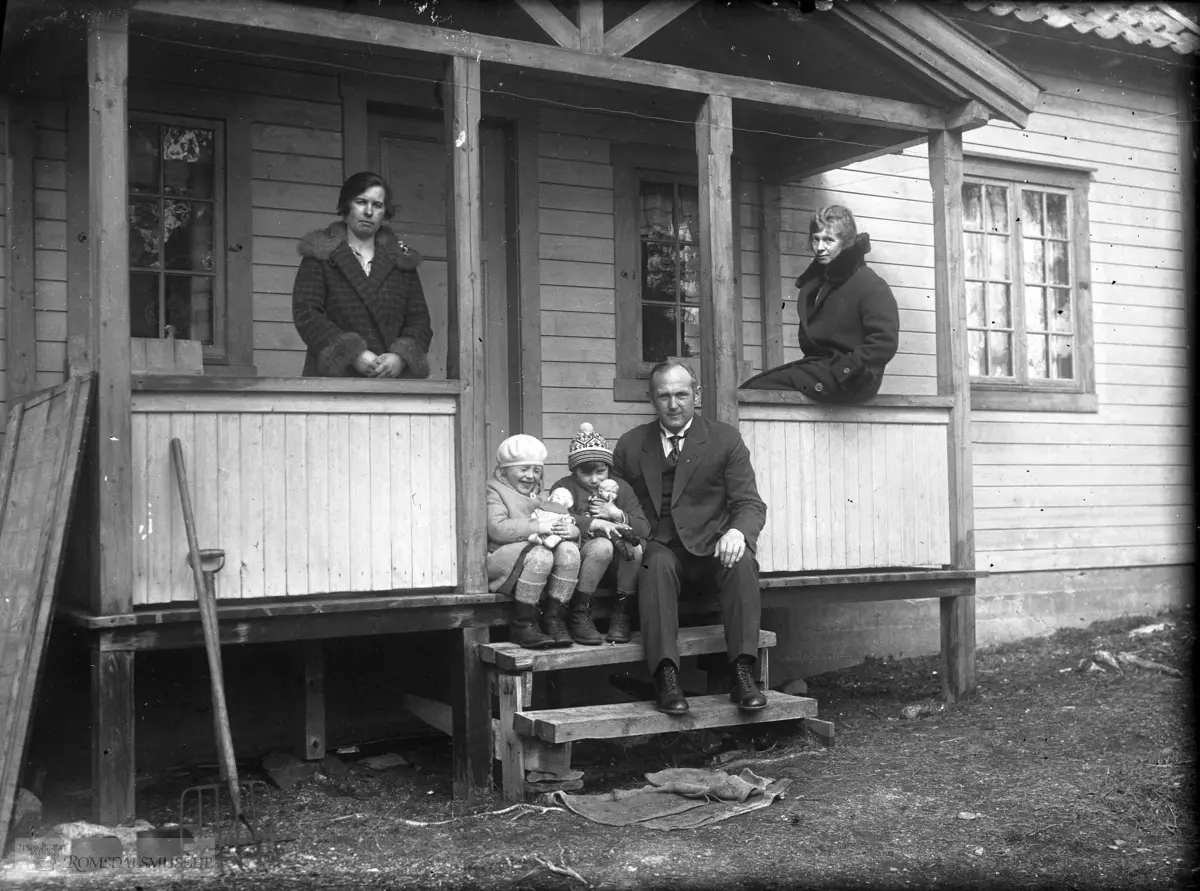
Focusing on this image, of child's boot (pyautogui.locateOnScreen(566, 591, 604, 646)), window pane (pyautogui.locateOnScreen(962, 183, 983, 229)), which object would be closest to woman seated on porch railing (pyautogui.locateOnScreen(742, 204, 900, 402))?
child's boot (pyautogui.locateOnScreen(566, 591, 604, 646))

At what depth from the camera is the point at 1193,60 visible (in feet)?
32.5

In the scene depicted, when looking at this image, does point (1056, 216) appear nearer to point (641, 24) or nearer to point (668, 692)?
point (641, 24)

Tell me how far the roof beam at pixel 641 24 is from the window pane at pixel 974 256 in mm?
3822

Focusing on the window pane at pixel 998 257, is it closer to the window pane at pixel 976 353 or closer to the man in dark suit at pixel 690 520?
the window pane at pixel 976 353

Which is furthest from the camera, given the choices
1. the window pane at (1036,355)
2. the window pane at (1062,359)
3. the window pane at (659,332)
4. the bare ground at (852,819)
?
the window pane at (1062,359)

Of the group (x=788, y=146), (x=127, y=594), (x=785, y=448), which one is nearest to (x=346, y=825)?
(x=127, y=594)

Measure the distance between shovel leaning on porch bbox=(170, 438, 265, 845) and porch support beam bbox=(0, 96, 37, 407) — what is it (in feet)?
4.56

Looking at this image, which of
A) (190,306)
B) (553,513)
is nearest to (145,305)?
(190,306)

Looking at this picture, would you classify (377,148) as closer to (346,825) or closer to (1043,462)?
(346,825)

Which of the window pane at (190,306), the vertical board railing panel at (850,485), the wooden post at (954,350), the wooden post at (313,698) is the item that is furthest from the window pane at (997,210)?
the wooden post at (313,698)

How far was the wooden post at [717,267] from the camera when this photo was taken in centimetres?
642

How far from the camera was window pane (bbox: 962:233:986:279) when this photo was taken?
924 cm

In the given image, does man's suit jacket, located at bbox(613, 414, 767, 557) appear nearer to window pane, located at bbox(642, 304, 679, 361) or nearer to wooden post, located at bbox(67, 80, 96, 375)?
window pane, located at bbox(642, 304, 679, 361)

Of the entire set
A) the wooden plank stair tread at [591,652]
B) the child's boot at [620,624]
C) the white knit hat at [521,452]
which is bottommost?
the wooden plank stair tread at [591,652]
